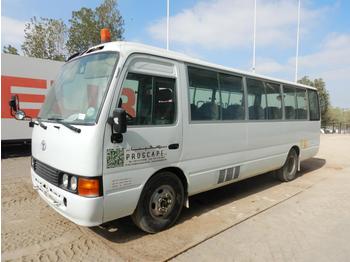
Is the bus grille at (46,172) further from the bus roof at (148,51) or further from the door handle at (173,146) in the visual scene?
the bus roof at (148,51)

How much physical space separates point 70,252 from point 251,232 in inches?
99.2

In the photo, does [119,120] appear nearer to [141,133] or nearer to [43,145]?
[141,133]

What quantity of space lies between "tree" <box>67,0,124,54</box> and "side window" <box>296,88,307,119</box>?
21880mm

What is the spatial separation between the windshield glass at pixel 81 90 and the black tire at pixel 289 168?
5.58m

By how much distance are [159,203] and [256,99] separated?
10.7ft

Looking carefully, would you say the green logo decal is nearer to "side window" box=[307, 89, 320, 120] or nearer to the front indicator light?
the front indicator light

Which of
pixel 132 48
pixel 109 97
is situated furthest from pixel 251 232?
pixel 132 48

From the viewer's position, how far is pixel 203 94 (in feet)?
15.5

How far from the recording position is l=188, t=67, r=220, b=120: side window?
4.55 metres

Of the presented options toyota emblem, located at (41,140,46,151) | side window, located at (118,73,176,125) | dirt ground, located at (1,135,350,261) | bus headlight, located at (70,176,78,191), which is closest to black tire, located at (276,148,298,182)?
dirt ground, located at (1,135,350,261)

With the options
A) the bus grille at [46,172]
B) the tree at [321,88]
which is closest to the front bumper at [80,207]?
the bus grille at [46,172]

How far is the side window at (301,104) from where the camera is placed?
7891 millimetres

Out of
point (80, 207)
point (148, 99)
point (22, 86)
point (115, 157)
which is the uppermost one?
point (22, 86)

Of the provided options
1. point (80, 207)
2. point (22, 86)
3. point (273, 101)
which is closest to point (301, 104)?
point (273, 101)
